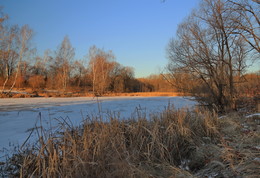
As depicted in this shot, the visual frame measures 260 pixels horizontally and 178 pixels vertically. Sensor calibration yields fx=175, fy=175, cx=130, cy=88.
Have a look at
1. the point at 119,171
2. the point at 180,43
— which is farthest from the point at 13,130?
the point at 180,43

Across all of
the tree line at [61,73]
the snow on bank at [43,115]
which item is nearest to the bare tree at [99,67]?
the tree line at [61,73]

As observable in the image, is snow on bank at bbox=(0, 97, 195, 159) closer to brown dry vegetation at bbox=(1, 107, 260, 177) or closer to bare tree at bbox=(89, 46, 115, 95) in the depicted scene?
brown dry vegetation at bbox=(1, 107, 260, 177)

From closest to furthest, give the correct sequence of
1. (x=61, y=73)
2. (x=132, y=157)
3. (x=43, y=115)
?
(x=132, y=157) → (x=43, y=115) → (x=61, y=73)

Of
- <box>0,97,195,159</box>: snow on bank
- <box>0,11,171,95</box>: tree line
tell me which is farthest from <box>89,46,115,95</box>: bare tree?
<box>0,97,195,159</box>: snow on bank

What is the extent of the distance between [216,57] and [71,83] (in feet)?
90.8

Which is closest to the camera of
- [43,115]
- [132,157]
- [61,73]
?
[132,157]

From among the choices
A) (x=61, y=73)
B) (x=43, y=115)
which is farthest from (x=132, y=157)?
(x=61, y=73)

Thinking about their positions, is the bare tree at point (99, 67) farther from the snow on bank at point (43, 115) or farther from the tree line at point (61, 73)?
the snow on bank at point (43, 115)

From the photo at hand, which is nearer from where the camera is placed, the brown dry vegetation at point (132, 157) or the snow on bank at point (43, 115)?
the brown dry vegetation at point (132, 157)

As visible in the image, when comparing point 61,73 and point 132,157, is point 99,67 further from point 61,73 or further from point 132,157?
point 132,157

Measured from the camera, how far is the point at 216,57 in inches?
295

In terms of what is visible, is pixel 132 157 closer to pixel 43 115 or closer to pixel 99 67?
pixel 43 115

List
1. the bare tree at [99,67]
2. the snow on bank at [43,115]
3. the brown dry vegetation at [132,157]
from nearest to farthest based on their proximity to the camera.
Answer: the brown dry vegetation at [132,157]
the snow on bank at [43,115]
the bare tree at [99,67]

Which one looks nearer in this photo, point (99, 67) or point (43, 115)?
point (43, 115)
